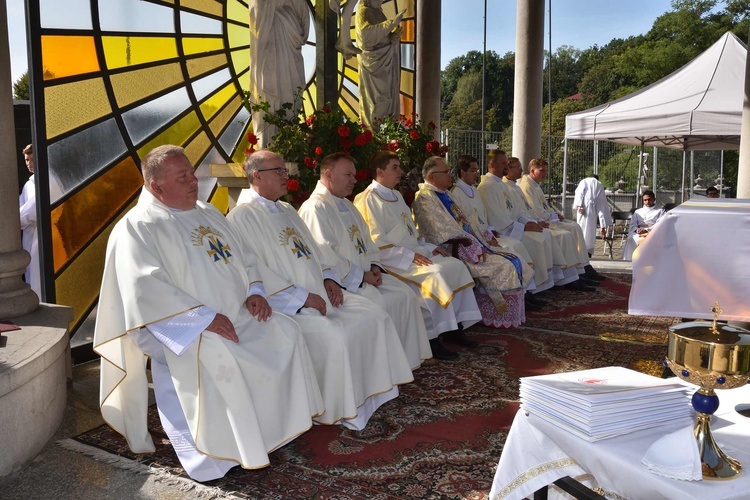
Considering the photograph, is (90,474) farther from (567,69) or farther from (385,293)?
(567,69)

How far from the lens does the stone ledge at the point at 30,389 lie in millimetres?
3066

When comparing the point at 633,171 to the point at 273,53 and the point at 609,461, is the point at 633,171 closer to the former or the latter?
the point at 273,53

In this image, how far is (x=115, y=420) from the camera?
A: 3.41 meters

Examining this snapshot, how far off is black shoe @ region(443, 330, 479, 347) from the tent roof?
15.0 ft

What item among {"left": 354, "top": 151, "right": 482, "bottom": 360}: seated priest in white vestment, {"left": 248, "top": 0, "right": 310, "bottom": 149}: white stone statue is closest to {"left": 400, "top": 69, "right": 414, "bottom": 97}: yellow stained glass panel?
{"left": 248, "top": 0, "right": 310, "bottom": 149}: white stone statue

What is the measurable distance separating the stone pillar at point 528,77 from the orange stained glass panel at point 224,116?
5.16 metres

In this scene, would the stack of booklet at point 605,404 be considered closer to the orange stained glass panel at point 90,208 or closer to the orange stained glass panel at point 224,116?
the orange stained glass panel at point 90,208

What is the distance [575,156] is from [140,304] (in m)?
18.3

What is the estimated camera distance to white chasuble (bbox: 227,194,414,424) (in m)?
3.66

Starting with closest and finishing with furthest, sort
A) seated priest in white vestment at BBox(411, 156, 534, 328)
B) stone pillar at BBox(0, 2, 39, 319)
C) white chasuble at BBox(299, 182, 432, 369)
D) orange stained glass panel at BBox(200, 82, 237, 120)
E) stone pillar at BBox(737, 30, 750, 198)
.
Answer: stone pillar at BBox(0, 2, 39, 319) → white chasuble at BBox(299, 182, 432, 369) → stone pillar at BBox(737, 30, 750, 198) → seated priest in white vestment at BBox(411, 156, 534, 328) → orange stained glass panel at BBox(200, 82, 237, 120)

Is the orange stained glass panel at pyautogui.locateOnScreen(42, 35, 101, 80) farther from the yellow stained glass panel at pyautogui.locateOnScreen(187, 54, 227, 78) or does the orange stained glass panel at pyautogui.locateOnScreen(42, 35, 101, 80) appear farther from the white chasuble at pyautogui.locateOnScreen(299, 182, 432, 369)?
the white chasuble at pyautogui.locateOnScreen(299, 182, 432, 369)

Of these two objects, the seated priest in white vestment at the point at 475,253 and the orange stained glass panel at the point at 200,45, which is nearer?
the seated priest in white vestment at the point at 475,253

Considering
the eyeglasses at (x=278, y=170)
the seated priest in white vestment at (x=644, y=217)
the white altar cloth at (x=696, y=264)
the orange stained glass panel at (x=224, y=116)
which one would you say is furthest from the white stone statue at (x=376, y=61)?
the white altar cloth at (x=696, y=264)

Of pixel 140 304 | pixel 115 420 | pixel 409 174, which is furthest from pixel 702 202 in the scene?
pixel 409 174
